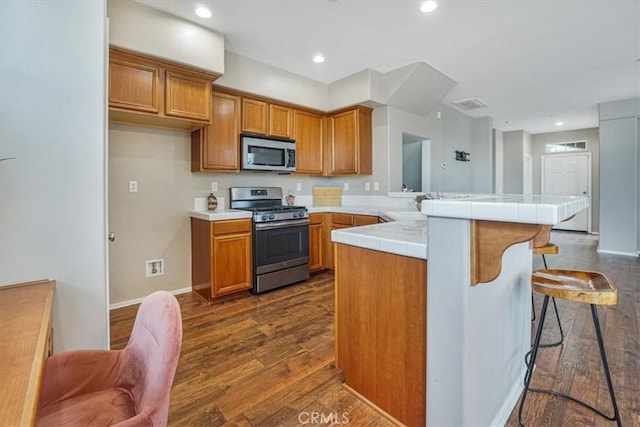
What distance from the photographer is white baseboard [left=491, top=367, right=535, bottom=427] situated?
4.78 ft

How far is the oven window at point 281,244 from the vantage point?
331cm

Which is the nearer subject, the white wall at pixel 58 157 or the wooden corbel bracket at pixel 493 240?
the wooden corbel bracket at pixel 493 240

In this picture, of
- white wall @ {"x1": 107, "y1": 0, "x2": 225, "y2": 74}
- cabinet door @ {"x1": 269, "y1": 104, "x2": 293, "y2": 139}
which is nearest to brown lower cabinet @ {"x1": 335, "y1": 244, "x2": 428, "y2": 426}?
white wall @ {"x1": 107, "y1": 0, "x2": 225, "y2": 74}

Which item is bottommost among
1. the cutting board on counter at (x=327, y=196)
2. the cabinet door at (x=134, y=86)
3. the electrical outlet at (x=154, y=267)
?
the electrical outlet at (x=154, y=267)

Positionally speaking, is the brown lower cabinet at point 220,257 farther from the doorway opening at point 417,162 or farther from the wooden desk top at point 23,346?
the doorway opening at point 417,162

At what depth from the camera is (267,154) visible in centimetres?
371

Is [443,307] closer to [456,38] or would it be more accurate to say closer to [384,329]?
[384,329]

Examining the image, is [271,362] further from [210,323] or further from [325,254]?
[325,254]

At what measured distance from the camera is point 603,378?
181 centimetres

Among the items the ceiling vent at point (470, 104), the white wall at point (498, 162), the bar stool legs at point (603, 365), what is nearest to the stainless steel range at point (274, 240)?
the bar stool legs at point (603, 365)

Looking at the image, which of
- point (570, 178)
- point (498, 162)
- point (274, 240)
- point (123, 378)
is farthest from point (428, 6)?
point (570, 178)

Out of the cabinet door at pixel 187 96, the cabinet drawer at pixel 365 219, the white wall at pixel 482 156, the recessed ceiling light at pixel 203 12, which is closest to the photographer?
the recessed ceiling light at pixel 203 12

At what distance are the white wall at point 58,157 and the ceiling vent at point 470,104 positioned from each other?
5.22 meters

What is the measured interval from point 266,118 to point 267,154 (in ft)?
1.46
